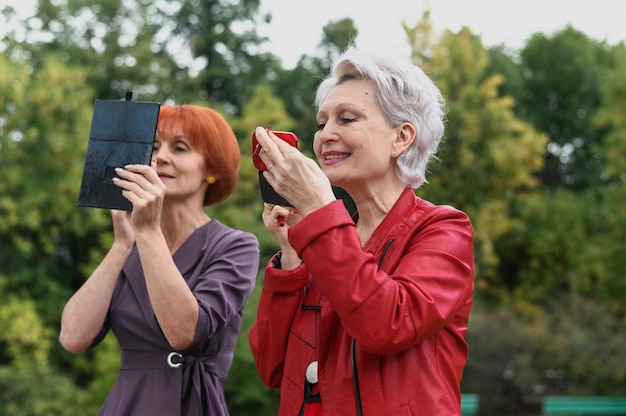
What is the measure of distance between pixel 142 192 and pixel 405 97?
0.96 metres

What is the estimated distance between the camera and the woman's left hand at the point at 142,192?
2.78 metres

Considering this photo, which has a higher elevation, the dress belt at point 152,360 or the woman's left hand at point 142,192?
the woman's left hand at point 142,192

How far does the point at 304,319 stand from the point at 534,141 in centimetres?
2006

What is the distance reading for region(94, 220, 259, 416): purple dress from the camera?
3.17 m

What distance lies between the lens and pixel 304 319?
252cm

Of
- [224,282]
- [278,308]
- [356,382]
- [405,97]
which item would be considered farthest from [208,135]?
[356,382]

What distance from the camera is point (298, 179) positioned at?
212 centimetres

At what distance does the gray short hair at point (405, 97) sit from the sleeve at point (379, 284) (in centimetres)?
36

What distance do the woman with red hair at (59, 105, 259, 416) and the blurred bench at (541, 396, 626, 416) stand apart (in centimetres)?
1232

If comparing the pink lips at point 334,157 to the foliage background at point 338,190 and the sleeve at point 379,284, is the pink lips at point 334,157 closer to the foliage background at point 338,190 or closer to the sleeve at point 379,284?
the sleeve at point 379,284

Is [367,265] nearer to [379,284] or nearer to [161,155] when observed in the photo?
[379,284]

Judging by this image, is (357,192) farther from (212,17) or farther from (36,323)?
(212,17)

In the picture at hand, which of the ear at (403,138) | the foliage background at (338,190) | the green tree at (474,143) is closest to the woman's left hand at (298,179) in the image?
the ear at (403,138)

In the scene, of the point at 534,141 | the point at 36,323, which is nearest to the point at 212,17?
the point at 534,141
